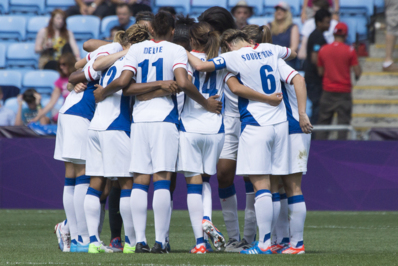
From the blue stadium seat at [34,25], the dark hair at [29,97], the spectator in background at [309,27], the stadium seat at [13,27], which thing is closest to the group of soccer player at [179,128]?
the dark hair at [29,97]

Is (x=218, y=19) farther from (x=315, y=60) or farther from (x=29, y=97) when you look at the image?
(x=29, y=97)

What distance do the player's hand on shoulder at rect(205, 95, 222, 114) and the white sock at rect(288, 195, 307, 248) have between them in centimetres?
94

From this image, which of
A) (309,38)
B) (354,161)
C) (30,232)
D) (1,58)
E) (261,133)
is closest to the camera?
(261,133)

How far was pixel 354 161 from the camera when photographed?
936 centimetres

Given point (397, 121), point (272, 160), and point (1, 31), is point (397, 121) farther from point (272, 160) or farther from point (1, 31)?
point (1, 31)

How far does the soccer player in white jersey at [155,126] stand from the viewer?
16.3ft

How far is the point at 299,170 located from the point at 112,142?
5.02ft

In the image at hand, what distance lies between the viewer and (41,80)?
11969 millimetres

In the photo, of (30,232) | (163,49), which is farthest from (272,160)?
(30,232)

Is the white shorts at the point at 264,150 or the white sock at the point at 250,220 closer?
the white shorts at the point at 264,150

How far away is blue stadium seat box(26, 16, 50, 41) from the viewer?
1344 cm

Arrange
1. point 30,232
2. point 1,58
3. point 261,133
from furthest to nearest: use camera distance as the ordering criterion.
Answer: point 1,58 < point 30,232 < point 261,133

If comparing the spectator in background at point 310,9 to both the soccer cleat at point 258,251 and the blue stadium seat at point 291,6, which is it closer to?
the blue stadium seat at point 291,6

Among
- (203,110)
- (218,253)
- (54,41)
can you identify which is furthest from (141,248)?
(54,41)
